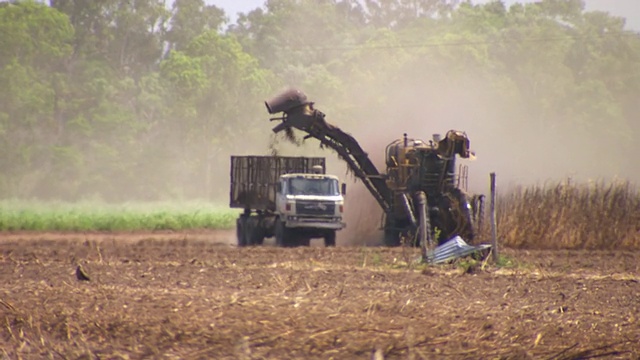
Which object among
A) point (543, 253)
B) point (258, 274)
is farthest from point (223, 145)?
point (258, 274)

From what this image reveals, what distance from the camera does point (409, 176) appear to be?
3556 centimetres

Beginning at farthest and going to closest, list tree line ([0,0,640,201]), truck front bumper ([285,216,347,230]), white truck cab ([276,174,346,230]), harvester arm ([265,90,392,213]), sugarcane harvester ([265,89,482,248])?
tree line ([0,0,640,201]) → harvester arm ([265,90,392,213]) → white truck cab ([276,174,346,230]) → truck front bumper ([285,216,347,230]) → sugarcane harvester ([265,89,482,248])

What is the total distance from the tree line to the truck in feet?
101

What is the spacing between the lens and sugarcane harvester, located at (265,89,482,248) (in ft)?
112

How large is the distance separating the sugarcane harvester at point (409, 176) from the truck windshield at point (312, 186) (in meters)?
1.35

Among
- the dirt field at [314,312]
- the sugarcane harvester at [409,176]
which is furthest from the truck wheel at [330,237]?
the dirt field at [314,312]

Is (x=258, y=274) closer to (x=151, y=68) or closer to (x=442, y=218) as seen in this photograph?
(x=442, y=218)

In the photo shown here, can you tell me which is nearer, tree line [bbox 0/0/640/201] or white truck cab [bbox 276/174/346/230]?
white truck cab [bbox 276/174/346/230]

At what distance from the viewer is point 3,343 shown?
12.8 metres

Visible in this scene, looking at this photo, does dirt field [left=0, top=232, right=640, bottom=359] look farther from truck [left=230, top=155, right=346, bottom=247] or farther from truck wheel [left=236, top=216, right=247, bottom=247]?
A: truck wheel [left=236, top=216, right=247, bottom=247]

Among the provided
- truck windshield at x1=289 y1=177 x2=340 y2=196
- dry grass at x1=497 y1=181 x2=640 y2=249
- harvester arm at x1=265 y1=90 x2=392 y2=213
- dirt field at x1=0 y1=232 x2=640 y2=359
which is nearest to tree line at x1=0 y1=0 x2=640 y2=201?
harvester arm at x1=265 y1=90 x2=392 y2=213

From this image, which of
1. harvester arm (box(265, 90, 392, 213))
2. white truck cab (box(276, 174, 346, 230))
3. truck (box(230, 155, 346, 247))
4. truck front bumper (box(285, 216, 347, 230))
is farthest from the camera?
harvester arm (box(265, 90, 392, 213))

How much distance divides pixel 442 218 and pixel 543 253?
14.9 feet

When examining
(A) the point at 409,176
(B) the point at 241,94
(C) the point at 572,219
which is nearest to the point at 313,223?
(A) the point at 409,176
